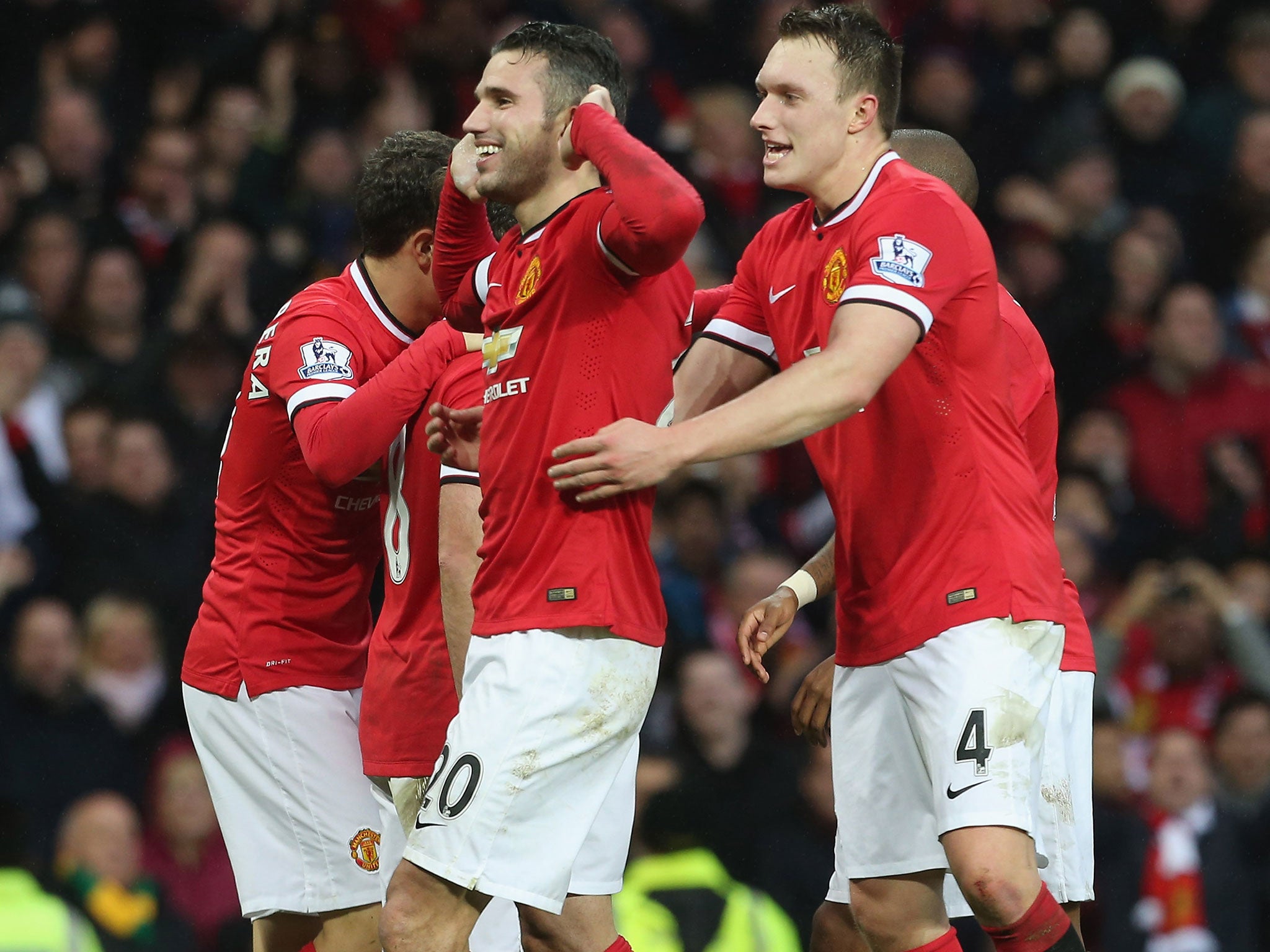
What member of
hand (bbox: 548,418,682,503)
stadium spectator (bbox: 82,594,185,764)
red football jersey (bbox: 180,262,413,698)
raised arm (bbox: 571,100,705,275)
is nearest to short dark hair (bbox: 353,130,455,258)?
red football jersey (bbox: 180,262,413,698)

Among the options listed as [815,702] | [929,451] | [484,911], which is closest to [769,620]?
[815,702]

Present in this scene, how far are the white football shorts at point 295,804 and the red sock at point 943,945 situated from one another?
52.3 inches

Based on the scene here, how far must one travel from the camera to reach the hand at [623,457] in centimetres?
290

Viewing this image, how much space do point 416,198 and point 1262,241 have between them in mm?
6215

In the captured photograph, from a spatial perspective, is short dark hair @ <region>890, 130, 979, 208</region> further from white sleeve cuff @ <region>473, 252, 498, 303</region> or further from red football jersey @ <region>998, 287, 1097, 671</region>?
white sleeve cuff @ <region>473, 252, 498, 303</region>

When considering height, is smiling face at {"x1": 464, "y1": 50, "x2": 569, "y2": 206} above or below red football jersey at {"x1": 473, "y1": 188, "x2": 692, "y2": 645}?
above

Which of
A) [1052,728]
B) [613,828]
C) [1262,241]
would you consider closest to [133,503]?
[613,828]

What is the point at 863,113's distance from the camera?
338cm

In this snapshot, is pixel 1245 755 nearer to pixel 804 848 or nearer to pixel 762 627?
pixel 804 848

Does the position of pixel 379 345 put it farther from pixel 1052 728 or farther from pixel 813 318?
pixel 1052 728

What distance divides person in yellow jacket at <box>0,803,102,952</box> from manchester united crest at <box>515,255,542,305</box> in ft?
9.30

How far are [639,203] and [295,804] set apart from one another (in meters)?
1.80

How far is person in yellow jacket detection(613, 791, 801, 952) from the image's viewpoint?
212 inches

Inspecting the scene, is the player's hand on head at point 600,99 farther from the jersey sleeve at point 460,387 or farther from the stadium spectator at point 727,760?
the stadium spectator at point 727,760
